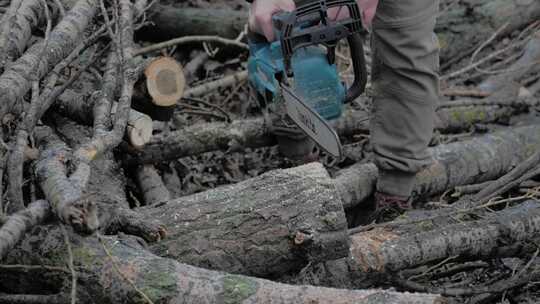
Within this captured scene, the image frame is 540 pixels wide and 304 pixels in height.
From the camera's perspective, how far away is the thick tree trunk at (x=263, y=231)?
2.49 m

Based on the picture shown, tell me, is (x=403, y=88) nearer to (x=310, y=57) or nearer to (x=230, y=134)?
(x=310, y=57)

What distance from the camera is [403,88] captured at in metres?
3.20

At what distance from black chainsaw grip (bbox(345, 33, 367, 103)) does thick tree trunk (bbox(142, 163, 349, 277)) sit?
819 millimetres

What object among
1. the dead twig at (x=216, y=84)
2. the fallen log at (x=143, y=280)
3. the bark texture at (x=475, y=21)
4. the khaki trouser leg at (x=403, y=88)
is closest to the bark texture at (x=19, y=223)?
the fallen log at (x=143, y=280)

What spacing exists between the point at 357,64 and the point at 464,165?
33.7 inches

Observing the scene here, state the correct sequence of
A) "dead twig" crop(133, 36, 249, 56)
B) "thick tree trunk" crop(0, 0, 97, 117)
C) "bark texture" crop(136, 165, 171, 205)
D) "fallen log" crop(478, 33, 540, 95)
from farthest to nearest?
"fallen log" crop(478, 33, 540, 95)
"dead twig" crop(133, 36, 249, 56)
"bark texture" crop(136, 165, 171, 205)
"thick tree trunk" crop(0, 0, 97, 117)

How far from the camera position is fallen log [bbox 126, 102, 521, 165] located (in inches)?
141

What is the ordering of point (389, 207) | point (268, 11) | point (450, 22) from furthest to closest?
point (450, 22) < point (389, 207) < point (268, 11)

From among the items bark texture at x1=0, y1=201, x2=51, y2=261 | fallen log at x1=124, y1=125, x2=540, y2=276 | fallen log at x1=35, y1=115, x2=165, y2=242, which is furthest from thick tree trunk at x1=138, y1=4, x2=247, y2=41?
bark texture at x1=0, y1=201, x2=51, y2=261

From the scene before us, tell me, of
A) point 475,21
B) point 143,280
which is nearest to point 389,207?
point 143,280

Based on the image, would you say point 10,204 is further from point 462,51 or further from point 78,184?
point 462,51

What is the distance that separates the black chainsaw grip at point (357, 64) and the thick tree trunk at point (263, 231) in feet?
2.69

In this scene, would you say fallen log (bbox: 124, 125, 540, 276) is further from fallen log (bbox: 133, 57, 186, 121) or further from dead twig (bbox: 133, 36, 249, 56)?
dead twig (bbox: 133, 36, 249, 56)

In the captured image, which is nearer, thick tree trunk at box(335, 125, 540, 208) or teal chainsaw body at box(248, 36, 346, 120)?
teal chainsaw body at box(248, 36, 346, 120)
